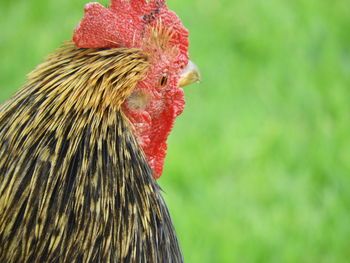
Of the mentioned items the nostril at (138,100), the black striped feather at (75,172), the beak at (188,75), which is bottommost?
the black striped feather at (75,172)

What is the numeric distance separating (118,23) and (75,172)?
0.60m

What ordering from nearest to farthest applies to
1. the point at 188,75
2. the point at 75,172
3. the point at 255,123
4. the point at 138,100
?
the point at 75,172, the point at 138,100, the point at 188,75, the point at 255,123

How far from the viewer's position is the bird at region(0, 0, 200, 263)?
2004 mm

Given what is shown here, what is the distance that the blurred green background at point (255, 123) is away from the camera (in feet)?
14.4

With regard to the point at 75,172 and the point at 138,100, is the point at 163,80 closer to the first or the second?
the point at 138,100

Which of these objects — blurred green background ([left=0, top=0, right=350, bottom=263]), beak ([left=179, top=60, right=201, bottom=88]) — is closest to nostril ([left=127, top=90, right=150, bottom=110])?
beak ([left=179, top=60, right=201, bottom=88])

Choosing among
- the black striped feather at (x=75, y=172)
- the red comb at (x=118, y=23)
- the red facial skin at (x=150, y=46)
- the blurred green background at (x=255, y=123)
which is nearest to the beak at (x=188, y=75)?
the red facial skin at (x=150, y=46)

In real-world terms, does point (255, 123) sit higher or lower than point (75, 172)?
higher

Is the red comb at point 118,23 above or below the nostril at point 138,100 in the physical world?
above

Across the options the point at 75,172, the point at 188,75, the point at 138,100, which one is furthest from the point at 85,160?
the point at 188,75

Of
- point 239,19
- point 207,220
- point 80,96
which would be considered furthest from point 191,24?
point 80,96

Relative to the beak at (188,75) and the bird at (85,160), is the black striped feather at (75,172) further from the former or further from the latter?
the beak at (188,75)

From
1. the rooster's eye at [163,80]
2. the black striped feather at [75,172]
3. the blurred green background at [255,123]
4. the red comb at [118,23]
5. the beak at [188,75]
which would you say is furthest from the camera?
the blurred green background at [255,123]

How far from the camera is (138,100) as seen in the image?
2.24 meters
